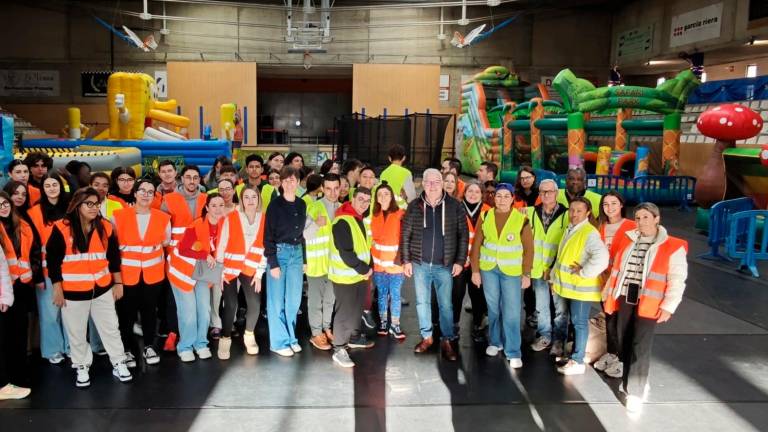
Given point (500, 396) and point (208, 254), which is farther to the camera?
point (208, 254)

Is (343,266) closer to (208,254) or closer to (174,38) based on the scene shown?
(208,254)

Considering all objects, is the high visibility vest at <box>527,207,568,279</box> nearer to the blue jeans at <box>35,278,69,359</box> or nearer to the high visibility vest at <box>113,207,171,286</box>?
the high visibility vest at <box>113,207,171,286</box>

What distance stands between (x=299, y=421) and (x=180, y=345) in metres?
1.46

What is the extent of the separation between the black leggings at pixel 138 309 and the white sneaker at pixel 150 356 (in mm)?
58

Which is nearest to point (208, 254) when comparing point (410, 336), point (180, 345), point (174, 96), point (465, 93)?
point (180, 345)

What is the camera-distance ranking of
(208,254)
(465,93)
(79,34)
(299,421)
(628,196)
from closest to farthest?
(299,421) < (208,254) < (628,196) < (465,93) < (79,34)

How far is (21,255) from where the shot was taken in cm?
417

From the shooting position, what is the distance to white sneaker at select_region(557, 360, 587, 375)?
4660 mm

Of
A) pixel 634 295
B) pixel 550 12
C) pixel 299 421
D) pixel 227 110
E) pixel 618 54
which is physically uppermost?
pixel 550 12

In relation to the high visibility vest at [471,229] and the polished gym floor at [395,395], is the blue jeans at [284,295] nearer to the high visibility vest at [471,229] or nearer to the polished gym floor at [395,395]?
the polished gym floor at [395,395]

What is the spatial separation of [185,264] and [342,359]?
1424 millimetres

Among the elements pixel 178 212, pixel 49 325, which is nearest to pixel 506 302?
pixel 178 212

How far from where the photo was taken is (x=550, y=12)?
86.3ft

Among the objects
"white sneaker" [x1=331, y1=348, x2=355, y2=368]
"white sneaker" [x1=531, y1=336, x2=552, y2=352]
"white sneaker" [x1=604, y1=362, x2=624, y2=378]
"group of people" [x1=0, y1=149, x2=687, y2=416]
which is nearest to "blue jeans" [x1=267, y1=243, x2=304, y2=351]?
"group of people" [x1=0, y1=149, x2=687, y2=416]
